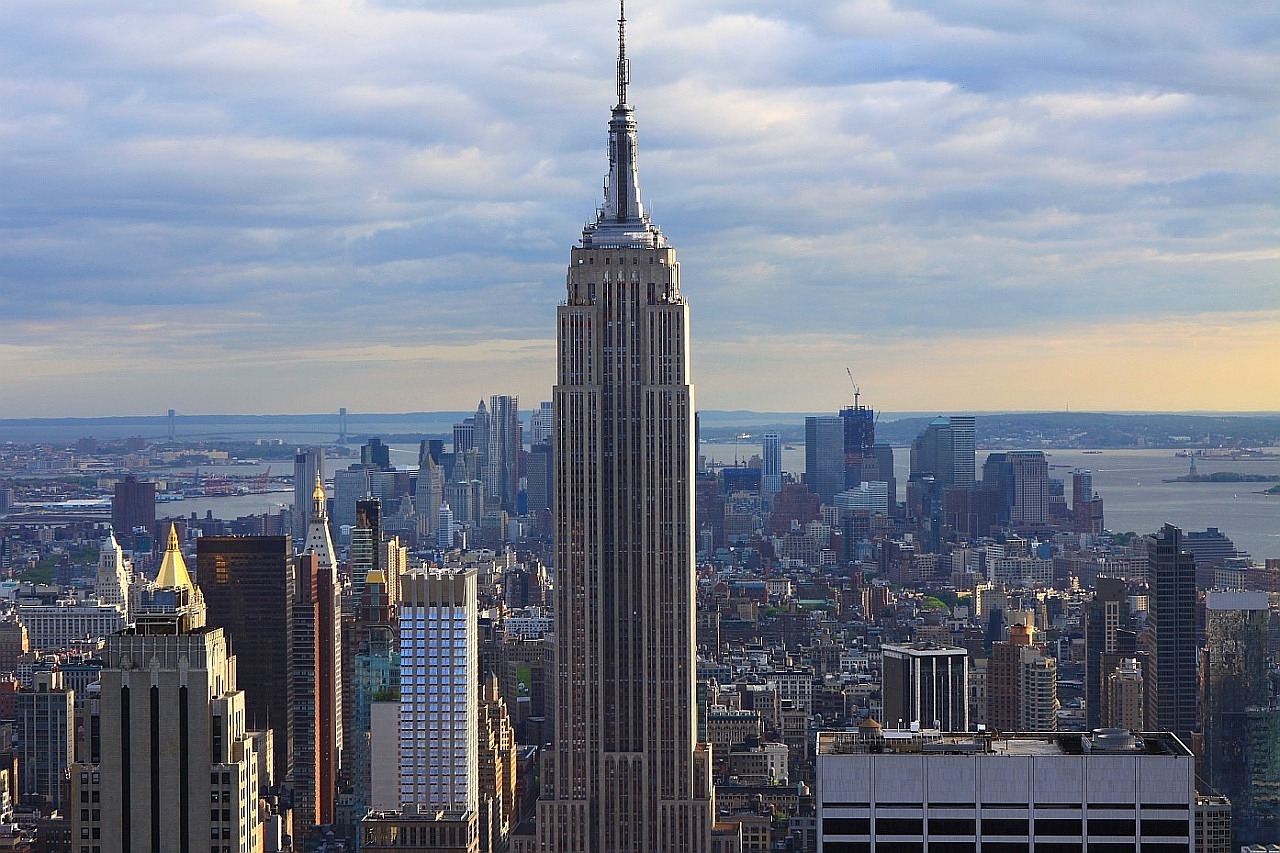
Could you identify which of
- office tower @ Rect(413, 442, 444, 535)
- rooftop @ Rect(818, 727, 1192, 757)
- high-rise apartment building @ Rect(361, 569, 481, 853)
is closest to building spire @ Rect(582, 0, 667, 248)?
high-rise apartment building @ Rect(361, 569, 481, 853)

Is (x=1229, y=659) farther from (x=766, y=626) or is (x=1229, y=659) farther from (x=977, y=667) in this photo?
(x=766, y=626)

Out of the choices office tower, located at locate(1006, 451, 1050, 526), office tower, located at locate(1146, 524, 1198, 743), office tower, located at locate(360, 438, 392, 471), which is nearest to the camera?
office tower, located at locate(1146, 524, 1198, 743)

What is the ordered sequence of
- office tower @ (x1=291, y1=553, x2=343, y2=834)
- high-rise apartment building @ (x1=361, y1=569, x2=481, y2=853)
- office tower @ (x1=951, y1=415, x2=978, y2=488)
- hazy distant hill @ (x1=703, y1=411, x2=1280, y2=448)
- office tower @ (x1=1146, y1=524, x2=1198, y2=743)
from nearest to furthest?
hazy distant hill @ (x1=703, y1=411, x2=1280, y2=448) → high-rise apartment building @ (x1=361, y1=569, x2=481, y2=853) → office tower @ (x1=291, y1=553, x2=343, y2=834) → office tower @ (x1=1146, y1=524, x2=1198, y2=743) → office tower @ (x1=951, y1=415, x2=978, y2=488)

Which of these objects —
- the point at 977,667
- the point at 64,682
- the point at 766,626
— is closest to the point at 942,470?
the point at 766,626

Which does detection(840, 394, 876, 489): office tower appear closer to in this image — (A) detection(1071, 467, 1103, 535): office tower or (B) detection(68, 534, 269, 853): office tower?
(A) detection(1071, 467, 1103, 535): office tower

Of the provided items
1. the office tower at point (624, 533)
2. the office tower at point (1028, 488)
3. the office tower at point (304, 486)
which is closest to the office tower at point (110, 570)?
the office tower at point (304, 486)

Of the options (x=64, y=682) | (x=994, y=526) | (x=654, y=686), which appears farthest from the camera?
(x=994, y=526)

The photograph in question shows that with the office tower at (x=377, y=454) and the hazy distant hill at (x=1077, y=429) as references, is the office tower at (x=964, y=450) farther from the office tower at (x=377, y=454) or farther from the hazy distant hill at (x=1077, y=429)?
the office tower at (x=377, y=454)
